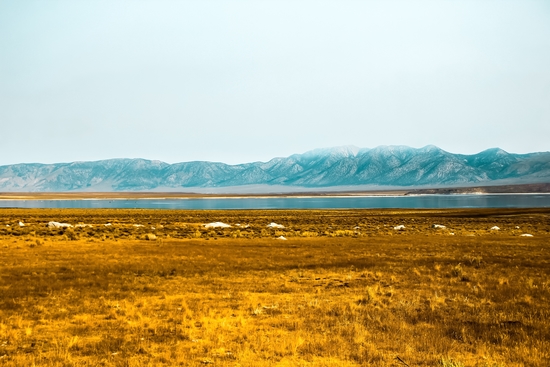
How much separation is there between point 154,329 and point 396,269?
13.4 metres

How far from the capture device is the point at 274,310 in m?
13.3

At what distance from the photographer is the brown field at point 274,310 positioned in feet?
30.6

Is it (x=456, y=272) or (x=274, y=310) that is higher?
(x=274, y=310)

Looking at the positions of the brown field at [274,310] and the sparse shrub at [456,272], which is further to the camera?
the sparse shrub at [456,272]

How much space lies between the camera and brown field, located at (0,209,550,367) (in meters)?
9.34

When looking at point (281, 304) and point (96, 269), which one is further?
point (96, 269)

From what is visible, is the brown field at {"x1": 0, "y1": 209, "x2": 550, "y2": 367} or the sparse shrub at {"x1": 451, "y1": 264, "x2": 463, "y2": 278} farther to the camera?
the sparse shrub at {"x1": 451, "y1": 264, "x2": 463, "y2": 278}

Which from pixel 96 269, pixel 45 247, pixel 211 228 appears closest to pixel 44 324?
pixel 96 269

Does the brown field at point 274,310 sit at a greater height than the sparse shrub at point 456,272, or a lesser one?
greater

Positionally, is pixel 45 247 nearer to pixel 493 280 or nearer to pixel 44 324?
pixel 44 324

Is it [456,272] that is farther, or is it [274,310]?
[456,272]

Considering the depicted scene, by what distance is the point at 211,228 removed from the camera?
164 feet

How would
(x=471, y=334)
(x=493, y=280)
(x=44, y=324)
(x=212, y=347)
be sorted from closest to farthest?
1. (x=212, y=347)
2. (x=471, y=334)
3. (x=44, y=324)
4. (x=493, y=280)

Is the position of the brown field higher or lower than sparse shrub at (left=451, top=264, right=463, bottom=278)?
higher
